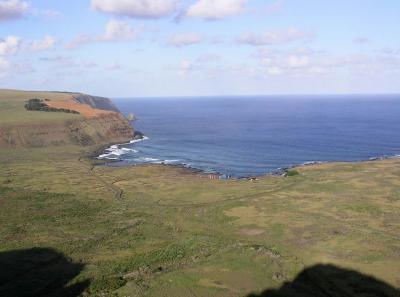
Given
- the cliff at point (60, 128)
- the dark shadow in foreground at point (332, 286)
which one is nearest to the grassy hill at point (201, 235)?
the dark shadow in foreground at point (332, 286)

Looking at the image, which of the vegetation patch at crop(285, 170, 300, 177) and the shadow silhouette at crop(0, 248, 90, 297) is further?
the vegetation patch at crop(285, 170, 300, 177)

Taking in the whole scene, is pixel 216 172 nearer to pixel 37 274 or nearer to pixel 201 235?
pixel 201 235

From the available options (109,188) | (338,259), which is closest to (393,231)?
(338,259)

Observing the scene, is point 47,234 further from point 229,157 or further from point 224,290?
point 229,157

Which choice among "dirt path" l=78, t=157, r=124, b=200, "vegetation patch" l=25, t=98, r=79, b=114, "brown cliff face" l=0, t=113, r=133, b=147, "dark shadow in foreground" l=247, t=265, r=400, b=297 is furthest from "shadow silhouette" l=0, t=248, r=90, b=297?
"vegetation patch" l=25, t=98, r=79, b=114

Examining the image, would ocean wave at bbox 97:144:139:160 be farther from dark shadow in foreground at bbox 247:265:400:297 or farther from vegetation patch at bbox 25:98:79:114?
dark shadow in foreground at bbox 247:265:400:297
